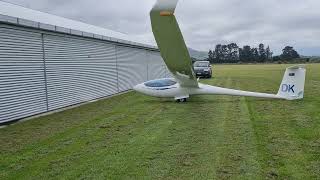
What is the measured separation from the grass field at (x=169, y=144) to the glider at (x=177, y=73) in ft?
4.44

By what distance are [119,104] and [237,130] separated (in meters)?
8.17

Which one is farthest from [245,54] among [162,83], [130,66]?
[162,83]

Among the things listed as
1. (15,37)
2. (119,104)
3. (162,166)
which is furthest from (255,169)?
(119,104)

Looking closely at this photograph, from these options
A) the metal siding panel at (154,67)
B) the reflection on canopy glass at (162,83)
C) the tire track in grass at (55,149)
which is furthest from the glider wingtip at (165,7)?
the metal siding panel at (154,67)

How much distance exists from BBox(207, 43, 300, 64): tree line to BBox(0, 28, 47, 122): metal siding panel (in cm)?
11865

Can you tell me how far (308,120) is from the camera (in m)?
11.9

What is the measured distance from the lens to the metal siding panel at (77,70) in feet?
53.0

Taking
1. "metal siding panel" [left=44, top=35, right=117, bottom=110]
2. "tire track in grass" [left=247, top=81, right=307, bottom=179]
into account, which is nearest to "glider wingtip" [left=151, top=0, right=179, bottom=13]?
"tire track in grass" [left=247, top=81, right=307, bottom=179]

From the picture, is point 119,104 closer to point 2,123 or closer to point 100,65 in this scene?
point 100,65

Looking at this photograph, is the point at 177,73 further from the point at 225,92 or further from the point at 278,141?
the point at 278,141

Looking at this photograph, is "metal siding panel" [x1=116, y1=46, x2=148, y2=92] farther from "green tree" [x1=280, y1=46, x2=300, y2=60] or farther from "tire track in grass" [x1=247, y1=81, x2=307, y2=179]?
"green tree" [x1=280, y1=46, x2=300, y2=60]

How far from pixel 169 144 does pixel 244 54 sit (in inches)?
5357

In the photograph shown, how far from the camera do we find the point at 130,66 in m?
27.4

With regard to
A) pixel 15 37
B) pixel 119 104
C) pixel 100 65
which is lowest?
pixel 119 104
